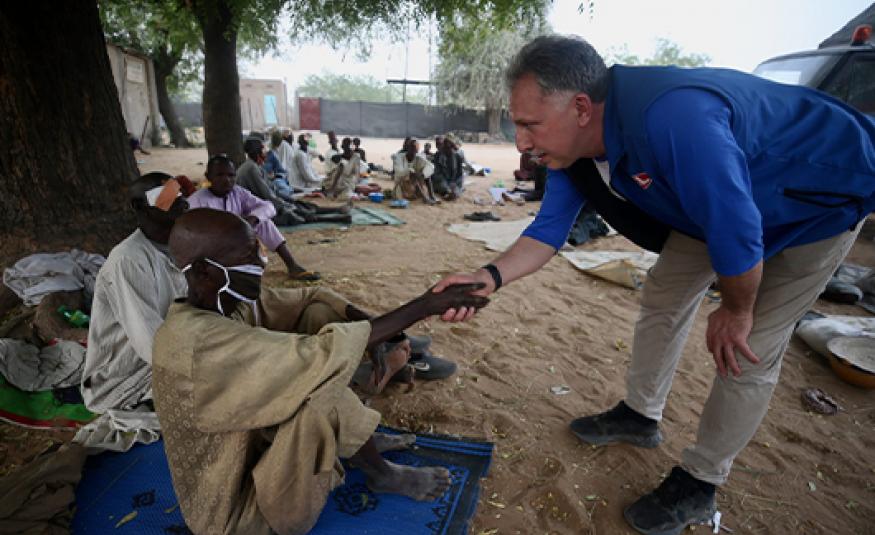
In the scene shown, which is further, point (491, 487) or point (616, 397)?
point (616, 397)

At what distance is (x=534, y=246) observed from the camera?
237 centimetres

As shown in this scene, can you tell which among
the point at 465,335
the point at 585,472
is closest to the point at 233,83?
the point at 465,335

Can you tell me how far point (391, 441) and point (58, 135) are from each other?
3.82m

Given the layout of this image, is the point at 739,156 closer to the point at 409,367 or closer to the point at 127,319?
the point at 409,367

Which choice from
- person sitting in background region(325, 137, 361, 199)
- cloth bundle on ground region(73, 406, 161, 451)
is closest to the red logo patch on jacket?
cloth bundle on ground region(73, 406, 161, 451)

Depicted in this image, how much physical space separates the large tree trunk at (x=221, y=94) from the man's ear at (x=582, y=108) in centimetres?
837

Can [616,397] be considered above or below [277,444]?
below

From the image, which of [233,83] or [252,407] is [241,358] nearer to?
[252,407]

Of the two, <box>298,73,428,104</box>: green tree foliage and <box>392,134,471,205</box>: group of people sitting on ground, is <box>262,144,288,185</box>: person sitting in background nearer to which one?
<box>392,134,471,205</box>: group of people sitting on ground

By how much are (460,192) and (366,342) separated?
9.67m

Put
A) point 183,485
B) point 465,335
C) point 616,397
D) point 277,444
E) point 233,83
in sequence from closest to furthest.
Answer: point 277,444
point 183,485
point 616,397
point 465,335
point 233,83

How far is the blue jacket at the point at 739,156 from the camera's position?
4.54 feet

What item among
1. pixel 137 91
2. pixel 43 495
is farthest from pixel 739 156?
pixel 137 91

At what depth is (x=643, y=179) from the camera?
166 centimetres
